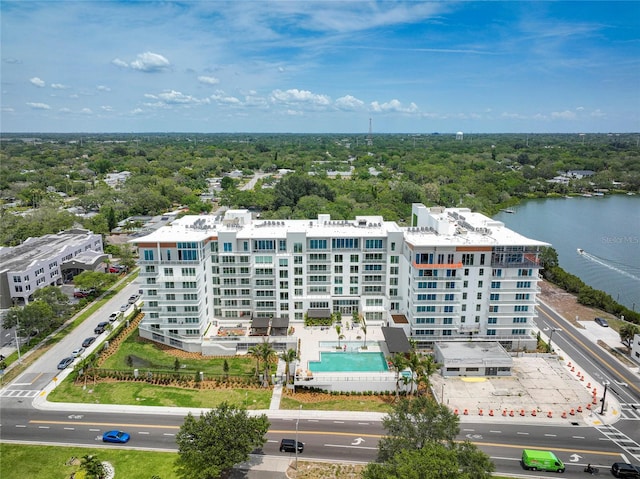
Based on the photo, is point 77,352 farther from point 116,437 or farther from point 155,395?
point 116,437

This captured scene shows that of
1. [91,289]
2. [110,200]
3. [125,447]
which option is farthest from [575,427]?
[110,200]

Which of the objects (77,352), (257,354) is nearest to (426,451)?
(257,354)

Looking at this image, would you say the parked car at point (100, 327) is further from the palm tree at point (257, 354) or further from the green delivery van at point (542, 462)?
the green delivery van at point (542, 462)

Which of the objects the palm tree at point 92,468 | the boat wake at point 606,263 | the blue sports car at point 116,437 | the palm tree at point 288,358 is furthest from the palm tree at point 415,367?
the boat wake at point 606,263

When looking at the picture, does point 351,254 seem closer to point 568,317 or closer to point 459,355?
point 459,355

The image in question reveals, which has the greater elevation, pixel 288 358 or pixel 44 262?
pixel 44 262

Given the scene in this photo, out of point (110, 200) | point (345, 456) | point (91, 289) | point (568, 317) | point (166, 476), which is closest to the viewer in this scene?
point (166, 476)
